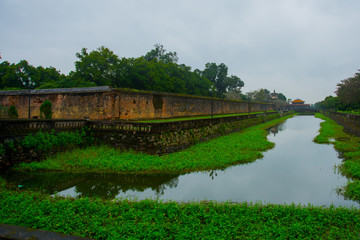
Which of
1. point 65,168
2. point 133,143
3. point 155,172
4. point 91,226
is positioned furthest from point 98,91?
point 91,226

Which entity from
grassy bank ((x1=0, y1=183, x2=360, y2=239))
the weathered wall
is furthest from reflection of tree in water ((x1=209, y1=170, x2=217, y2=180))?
the weathered wall

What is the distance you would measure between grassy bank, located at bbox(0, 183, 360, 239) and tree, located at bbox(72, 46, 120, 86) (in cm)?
2008

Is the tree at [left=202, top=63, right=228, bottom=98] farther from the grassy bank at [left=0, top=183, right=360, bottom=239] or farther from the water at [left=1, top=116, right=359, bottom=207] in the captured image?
the grassy bank at [left=0, top=183, right=360, bottom=239]

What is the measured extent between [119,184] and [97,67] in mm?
19839

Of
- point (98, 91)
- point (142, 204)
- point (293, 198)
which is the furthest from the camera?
point (98, 91)

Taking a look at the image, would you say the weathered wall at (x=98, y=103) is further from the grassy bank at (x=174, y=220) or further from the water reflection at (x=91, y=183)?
the grassy bank at (x=174, y=220)

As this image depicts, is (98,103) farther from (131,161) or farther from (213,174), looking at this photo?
(213,174)

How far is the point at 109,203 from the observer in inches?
178

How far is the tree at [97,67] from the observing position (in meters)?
23.3

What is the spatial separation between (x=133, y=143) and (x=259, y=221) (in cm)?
644

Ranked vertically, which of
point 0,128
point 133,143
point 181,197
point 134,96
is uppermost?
point 134,96

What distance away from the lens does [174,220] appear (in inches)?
155

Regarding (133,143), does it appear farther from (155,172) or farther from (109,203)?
(109,203)

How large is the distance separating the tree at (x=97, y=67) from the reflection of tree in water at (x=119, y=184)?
17.7m
